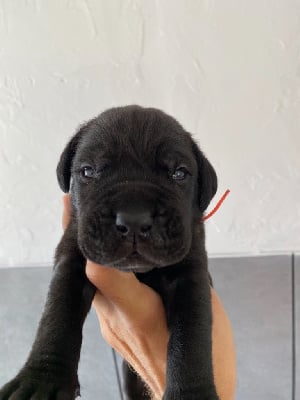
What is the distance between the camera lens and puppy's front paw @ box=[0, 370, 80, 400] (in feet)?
3.16

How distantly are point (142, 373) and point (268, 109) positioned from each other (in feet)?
3.76

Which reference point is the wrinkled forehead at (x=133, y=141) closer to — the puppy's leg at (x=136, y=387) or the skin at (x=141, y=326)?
the skin at (x=141, y=326)

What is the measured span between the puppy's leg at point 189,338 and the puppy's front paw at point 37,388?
0.25m

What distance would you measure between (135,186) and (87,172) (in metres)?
0.22

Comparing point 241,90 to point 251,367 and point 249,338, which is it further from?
point 251,367

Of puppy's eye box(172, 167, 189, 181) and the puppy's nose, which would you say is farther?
puppy's eye box(172, 167, 189, 181)

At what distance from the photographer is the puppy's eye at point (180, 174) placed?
1221 millimetres

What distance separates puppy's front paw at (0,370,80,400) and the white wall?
125 centimetres

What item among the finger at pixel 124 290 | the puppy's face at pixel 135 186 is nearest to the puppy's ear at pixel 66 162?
the puppy's face at pixel 135 186

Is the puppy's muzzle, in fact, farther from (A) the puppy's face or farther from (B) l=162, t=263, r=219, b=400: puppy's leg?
(B) l=162, t=263, r=219, b=400: puppy's leg

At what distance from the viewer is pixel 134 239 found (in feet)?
3.26

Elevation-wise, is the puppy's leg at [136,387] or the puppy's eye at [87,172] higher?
the puppy's eye at [87,172]

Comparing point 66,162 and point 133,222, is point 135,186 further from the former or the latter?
point 66,162

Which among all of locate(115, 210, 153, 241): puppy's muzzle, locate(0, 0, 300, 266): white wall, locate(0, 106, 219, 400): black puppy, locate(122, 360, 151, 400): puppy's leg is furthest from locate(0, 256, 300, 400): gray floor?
locate(115, 210, 153, 241): puppy's muzzle
